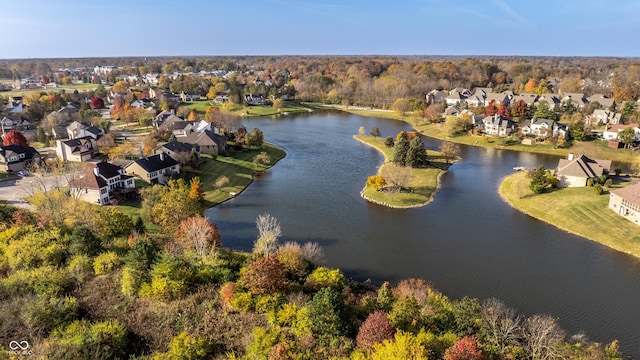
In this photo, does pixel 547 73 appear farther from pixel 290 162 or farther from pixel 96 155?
pixel 96 155

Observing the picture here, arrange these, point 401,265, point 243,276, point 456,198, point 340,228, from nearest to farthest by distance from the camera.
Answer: point 243,276 < point 401,265 < point 340,228 < point 456,198

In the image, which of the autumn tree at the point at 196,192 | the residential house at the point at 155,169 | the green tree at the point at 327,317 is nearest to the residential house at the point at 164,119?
the residential house at the point at 155,169

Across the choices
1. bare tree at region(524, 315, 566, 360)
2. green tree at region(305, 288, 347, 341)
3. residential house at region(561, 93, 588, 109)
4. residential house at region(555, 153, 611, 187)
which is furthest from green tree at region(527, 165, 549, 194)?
residential house at region(561, 93, 588, 109)

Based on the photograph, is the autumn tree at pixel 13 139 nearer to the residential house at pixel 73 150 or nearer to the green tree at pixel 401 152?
the residential house at pixel 73 150

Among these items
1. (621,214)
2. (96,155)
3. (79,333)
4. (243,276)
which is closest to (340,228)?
(243,276)

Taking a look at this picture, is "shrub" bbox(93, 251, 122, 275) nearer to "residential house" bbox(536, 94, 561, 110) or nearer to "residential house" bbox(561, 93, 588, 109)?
"residential house" bbox(536, 94, 561, 110)

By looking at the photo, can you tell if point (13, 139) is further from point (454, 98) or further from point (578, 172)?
point (454, 98)
